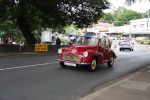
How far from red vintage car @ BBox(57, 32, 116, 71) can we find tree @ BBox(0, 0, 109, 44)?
11734mm

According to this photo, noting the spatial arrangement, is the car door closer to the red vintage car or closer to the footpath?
the red vintage car

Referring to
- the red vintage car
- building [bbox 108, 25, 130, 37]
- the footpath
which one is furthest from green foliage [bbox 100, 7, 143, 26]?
the footpath

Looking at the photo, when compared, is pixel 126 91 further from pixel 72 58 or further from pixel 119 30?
pixel 119 30

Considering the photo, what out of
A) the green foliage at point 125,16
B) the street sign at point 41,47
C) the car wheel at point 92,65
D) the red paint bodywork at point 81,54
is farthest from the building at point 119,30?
the car wheel at point 92,65

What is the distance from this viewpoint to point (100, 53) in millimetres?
16438

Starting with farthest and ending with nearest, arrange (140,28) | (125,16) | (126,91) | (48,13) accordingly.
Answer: (125,16) → (140,28) → (48,13) → (126,91)

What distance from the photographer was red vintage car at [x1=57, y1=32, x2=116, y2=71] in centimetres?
1543

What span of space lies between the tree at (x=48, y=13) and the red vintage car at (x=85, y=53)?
38.5 ft

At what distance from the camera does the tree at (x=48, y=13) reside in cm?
2803

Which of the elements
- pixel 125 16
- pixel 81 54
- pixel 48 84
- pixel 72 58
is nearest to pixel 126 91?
pixel 48 84

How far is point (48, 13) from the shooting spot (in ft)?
101

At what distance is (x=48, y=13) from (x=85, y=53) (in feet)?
52.6

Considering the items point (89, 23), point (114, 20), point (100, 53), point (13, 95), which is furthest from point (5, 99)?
point (114, 20)

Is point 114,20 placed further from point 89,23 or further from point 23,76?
point 23,76
